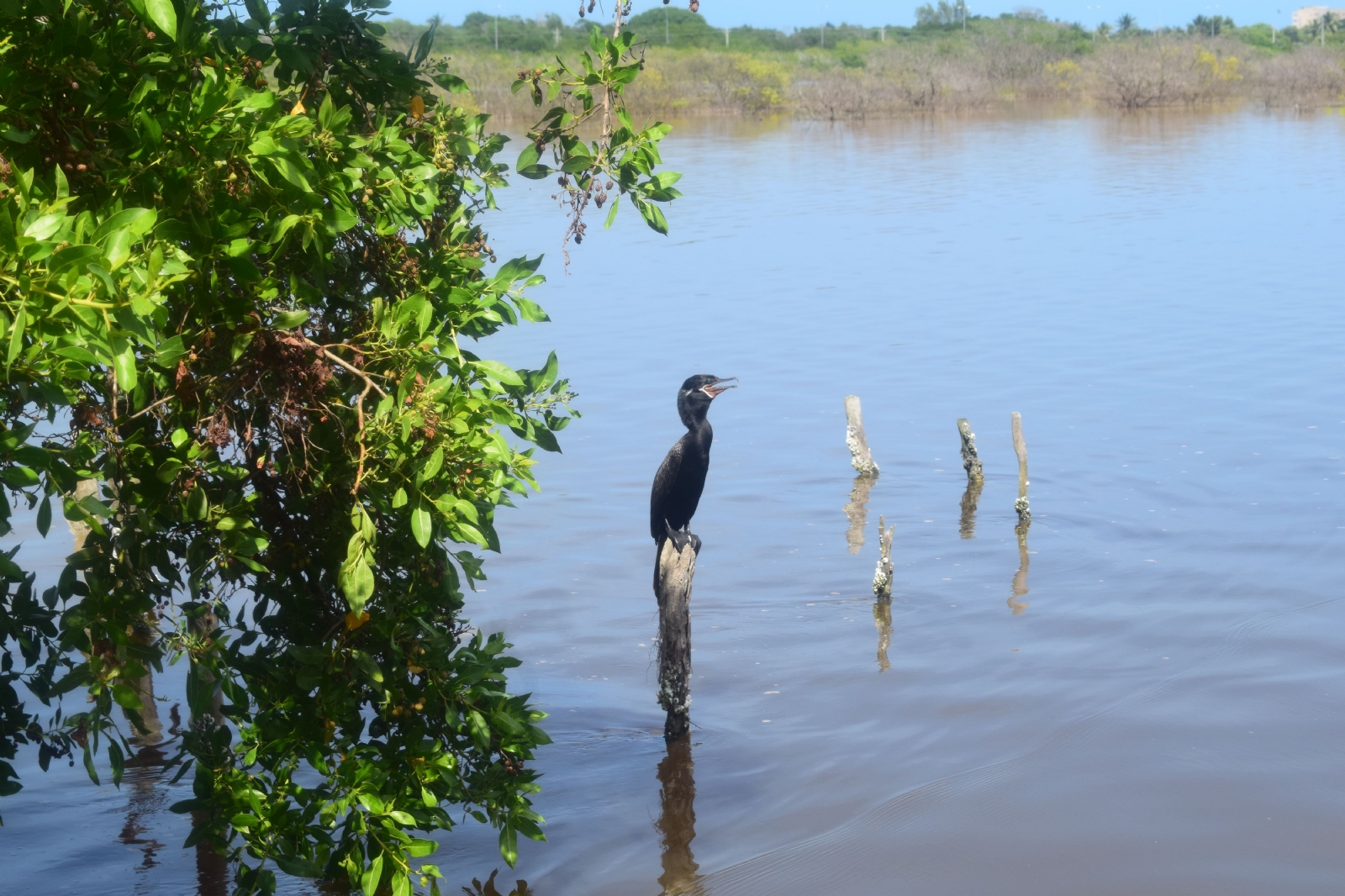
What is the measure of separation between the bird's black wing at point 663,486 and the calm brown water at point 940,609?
1.20m

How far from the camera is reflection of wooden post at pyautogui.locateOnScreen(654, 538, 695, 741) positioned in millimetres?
5973

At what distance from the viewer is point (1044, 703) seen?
6961 mm

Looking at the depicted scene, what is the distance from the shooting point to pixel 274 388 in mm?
3039

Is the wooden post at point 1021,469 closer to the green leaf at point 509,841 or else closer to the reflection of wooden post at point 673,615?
the reflection of wooden post at point 673,615

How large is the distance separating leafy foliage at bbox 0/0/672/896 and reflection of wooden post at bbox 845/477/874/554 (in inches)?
266

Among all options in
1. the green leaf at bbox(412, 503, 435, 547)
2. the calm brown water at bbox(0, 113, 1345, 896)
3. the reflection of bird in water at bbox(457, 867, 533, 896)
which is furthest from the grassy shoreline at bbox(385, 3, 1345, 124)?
the green leaf at bbox(412, 503, 435, 547)

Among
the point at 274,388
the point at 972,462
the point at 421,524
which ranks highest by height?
the point at 274,388

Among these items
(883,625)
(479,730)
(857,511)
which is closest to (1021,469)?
(857,511)

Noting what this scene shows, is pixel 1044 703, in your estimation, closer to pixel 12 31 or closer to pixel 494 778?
pixel 494 778

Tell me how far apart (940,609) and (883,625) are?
0.53m

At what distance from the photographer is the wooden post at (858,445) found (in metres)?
11.3

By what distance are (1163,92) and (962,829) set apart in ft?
173

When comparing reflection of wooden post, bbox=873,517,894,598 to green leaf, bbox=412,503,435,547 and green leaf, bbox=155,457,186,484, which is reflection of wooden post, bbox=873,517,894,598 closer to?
green leaf, bbox=412,503,435,547

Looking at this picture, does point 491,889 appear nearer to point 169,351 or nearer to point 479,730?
point 479,730
